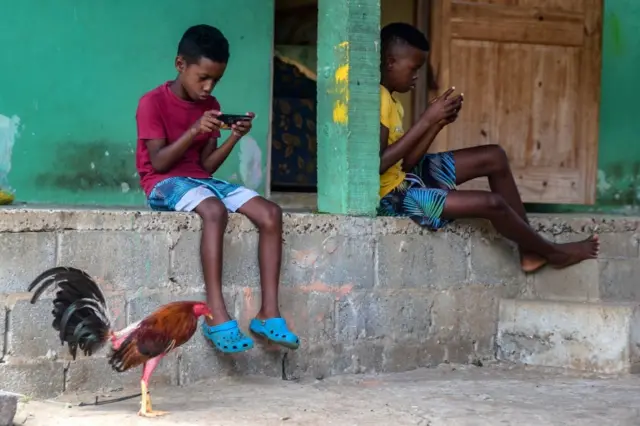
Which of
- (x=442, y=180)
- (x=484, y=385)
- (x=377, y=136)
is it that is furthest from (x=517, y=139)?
(x=484, y=385)

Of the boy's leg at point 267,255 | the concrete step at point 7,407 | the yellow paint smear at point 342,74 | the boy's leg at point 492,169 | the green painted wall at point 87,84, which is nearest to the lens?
the concrete step at point 7,407

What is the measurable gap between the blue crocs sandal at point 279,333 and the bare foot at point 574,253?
169 centimetres

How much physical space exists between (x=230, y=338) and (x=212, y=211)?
1.91 ft

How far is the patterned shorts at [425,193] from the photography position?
5.00m

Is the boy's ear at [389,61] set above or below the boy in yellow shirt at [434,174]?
above

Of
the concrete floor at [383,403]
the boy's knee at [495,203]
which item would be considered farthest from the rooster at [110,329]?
the boy's knee at [495,203]

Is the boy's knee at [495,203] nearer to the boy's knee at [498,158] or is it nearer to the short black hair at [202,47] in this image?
the boy's knee at [498,158]

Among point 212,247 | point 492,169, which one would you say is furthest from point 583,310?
point 212,247

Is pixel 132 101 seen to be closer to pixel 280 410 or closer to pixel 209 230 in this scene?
pixel 209 230

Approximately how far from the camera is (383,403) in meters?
4.19

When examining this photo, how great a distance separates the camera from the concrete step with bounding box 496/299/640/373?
16.2 feet

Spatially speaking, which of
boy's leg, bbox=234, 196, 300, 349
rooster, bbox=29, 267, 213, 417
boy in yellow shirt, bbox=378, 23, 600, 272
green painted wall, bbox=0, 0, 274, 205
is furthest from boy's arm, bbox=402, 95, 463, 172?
rooster, bbox=29, 267, 213, 417

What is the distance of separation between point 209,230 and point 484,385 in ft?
4.97

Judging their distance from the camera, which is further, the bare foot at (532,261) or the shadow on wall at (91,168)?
the shadow on wall at (91,168)
